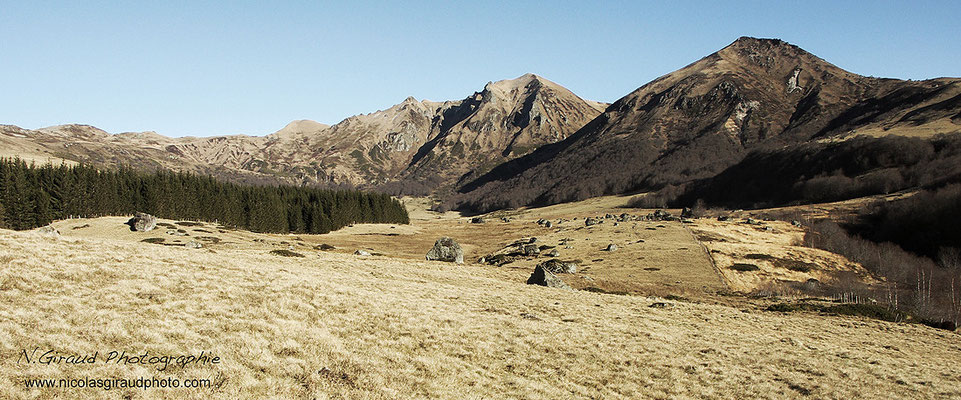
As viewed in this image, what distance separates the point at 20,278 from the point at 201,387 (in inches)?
528

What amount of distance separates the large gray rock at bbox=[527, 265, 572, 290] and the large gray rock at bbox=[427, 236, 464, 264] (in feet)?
89.4

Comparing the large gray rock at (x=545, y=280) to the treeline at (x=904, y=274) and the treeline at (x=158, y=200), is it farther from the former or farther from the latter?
the treeline at (x=158, y=200)

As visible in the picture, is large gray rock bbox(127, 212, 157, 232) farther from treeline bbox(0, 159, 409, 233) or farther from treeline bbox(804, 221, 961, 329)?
treeline bbox(804, 221, 961, 329)

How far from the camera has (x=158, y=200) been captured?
342 ft

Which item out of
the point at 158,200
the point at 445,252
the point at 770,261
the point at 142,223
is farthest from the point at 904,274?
the point at 158,200

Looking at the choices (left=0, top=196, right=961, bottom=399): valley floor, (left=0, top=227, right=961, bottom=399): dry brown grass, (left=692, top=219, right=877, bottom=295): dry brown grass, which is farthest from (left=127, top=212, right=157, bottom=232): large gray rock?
(left=692, top=219, right=877, bottom=295): dry brown grass

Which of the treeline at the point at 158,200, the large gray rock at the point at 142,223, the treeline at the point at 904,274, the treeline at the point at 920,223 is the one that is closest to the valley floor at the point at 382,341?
the treeline at the point at 904,274

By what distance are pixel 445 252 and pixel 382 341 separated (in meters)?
61.4

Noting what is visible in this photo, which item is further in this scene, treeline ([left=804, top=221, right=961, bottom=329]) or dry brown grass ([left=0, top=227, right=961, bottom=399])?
treeline ([left=804, top=221, right=961, bottom=329])

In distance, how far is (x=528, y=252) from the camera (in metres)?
94.8

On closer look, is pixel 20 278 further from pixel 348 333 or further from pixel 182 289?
pixel 348 333

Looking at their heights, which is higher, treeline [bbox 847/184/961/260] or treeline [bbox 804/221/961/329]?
treeline [bbox 847/184/961/260]

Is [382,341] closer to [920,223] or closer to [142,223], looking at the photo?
[142,223]

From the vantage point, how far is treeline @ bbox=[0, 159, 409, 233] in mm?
79500
